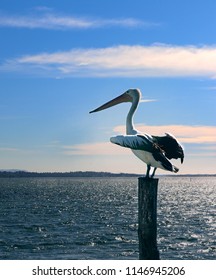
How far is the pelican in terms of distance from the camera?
11.1 metres

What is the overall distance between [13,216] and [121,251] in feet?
81.1

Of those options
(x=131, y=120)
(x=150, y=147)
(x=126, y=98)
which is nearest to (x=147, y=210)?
(x=150, y=147)

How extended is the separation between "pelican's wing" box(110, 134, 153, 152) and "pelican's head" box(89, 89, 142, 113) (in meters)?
1.31

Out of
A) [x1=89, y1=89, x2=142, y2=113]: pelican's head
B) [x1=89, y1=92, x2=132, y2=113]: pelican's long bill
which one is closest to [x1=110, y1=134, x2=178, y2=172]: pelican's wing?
[x1=89, y1=89, x2=142, y2=113]: pelican's head

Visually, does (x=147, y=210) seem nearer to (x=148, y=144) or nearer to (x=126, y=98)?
(x=148, y=144)

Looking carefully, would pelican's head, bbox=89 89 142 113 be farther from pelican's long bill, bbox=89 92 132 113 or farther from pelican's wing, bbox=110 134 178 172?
pelican's wing, bbox=110 134 178 172

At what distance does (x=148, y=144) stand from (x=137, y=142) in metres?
0.22

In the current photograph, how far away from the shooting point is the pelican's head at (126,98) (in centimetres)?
1248

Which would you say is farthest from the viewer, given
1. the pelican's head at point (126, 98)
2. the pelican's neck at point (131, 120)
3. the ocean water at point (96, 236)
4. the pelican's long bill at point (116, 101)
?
the ocean water at point (96, 236)

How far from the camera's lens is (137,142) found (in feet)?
36.4

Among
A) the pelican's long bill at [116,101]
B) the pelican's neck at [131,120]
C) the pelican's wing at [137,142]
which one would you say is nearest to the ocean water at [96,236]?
the pelican's long bill at [116,101]

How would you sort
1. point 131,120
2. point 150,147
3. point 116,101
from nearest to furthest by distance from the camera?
point 150,147 < point 131,120 < point 116,101

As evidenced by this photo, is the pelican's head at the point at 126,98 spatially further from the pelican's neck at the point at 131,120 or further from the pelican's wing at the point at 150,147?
the pelican's wing at the point at 150,147
